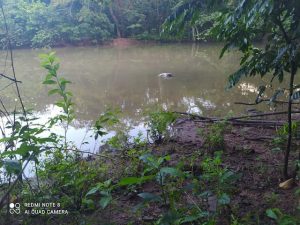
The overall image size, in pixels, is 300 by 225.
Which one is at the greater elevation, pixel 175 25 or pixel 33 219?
pixel 175 25

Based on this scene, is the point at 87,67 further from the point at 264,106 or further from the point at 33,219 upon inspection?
the point at 33,219

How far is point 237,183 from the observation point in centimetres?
248

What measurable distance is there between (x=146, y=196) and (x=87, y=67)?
1098cm

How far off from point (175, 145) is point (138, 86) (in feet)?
15.8

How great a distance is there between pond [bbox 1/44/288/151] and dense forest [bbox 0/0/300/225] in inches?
2.6

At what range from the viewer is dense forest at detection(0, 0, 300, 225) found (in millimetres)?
1757

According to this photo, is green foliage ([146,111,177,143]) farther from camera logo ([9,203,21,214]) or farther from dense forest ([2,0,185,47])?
dense forest ([2,0,185,47])

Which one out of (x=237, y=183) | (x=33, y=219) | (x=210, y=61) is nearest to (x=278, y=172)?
(x=237, y=183)

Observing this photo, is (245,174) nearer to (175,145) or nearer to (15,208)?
(175,145)

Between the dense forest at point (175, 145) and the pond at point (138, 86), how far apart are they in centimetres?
7

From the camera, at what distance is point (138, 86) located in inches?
328

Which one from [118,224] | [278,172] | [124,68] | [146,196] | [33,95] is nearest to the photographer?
[146,196]

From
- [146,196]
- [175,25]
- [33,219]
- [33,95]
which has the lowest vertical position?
[33,95]

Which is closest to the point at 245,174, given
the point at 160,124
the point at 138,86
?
the point at 160,124
